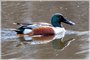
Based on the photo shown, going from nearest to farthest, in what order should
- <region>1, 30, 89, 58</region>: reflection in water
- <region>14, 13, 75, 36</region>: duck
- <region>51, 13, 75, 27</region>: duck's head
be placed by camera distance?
<region>1, 30, 89, 58</region>: reflection in water < <region>14, 13, 75, 36</region>: duck < <region>51, 13, 75, 27</region>: duck's head

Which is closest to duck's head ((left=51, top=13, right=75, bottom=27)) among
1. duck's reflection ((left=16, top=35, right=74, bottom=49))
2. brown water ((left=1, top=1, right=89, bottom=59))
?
brown water ((left=1, top=1, right=89, bottom=59))

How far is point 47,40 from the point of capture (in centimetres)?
912

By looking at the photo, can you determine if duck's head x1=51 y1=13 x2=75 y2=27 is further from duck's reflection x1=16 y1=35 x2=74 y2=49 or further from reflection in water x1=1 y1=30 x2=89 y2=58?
duck's reflection x1=16 y1=35 x2=74 y2=49

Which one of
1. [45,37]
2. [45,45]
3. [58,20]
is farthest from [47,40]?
[58,20]

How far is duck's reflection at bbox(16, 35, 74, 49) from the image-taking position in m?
8.69

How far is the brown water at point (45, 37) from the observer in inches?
306

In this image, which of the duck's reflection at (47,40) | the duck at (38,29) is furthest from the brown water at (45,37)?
the duck at (38,29)

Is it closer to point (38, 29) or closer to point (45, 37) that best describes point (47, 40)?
point (45, 37)

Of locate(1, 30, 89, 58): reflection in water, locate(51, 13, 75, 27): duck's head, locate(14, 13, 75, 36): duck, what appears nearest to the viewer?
locate(1, 30, 89, 58): reflection in water

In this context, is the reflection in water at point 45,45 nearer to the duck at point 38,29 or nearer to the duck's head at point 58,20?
the duck at point 38,29

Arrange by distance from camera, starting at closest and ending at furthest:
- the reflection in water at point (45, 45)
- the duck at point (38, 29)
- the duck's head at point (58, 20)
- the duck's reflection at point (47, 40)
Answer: the reflection in water at point (45, 45) → the duck's reflection at point (47, 40) → the duck at point (38, 29) → the duck's head at point (58, 20)

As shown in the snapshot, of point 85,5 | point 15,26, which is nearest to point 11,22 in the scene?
point 15,26

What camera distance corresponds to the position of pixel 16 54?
7.78 metres

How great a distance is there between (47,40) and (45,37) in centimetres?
35
